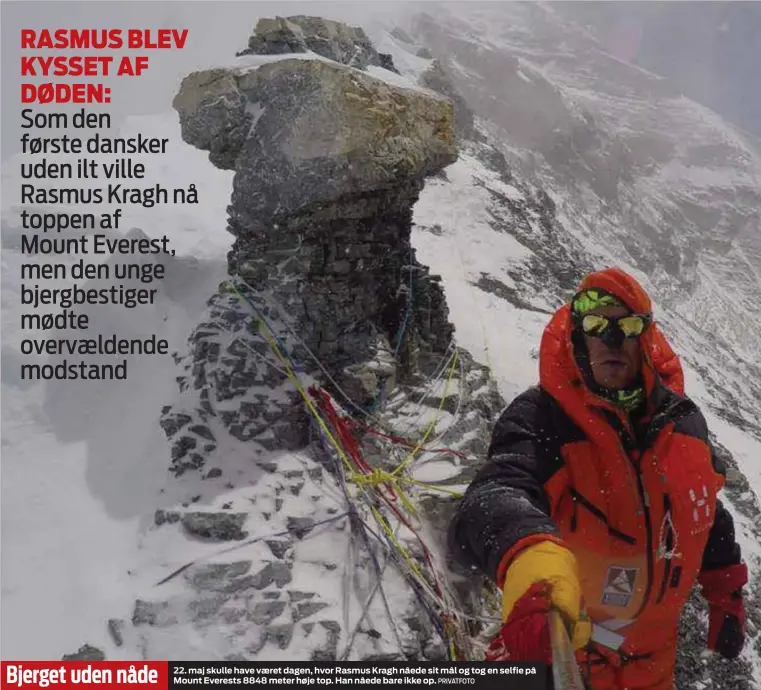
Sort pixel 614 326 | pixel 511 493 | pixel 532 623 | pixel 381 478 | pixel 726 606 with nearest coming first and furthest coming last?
pixel 532 623, pixel 511 493, pixel 614 326, pixel 726 606, pixel 381 478

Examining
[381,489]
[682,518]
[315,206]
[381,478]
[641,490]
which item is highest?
[315,206]

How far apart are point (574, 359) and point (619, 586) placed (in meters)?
1.18

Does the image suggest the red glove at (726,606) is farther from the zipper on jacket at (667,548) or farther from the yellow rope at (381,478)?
the yellow rope at (381,478)

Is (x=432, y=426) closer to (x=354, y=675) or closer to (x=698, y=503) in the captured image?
(x=354, y=675)

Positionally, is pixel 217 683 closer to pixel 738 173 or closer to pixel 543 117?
pixel 543 117

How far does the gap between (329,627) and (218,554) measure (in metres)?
1.05

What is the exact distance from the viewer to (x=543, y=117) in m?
72.9

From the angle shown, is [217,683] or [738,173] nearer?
[217,683]

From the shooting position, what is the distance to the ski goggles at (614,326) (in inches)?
123

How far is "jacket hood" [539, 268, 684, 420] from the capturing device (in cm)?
308

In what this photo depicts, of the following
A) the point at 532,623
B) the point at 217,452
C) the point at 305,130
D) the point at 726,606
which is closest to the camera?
the point at 532,623

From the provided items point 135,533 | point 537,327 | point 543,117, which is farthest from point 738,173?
point 135,533

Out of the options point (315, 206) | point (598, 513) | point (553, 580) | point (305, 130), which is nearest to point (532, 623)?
point (553, 580)

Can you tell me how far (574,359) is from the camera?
3.14 m
